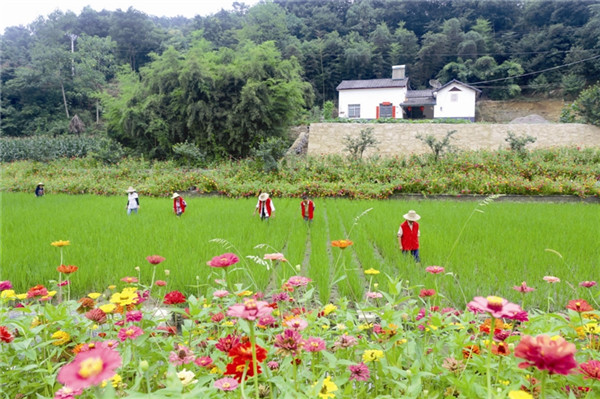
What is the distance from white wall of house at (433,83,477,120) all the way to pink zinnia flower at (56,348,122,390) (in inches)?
1116

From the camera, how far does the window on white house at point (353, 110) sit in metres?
27.2

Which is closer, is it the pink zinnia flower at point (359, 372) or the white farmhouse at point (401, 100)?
the pink zinnia flower at point (359, 372)

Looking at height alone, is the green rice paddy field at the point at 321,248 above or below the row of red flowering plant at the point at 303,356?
below

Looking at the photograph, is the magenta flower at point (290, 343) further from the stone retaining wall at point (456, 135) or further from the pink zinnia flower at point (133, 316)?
the stone retaining wall at point (456, 135)

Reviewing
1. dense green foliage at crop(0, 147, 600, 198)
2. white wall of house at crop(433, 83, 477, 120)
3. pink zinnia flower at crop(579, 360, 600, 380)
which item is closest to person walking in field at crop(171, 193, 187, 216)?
dense green foliage at crop(0, 147, 600, 198)

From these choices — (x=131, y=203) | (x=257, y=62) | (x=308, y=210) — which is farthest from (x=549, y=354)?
(x=257, y=62)

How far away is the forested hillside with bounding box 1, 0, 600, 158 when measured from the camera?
16234 millimetres

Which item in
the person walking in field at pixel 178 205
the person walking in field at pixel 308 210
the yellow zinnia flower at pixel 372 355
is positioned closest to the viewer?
the yellow zinnia flower at pixel 372 355

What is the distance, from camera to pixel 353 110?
27.3m

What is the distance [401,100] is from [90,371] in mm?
28583

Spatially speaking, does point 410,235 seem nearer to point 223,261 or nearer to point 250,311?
point 223,261

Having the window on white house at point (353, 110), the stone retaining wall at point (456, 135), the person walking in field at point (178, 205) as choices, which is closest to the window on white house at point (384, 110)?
the window on white house at point (353, 110)

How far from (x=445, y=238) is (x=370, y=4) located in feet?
143

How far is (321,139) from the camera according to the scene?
16.1 metres
